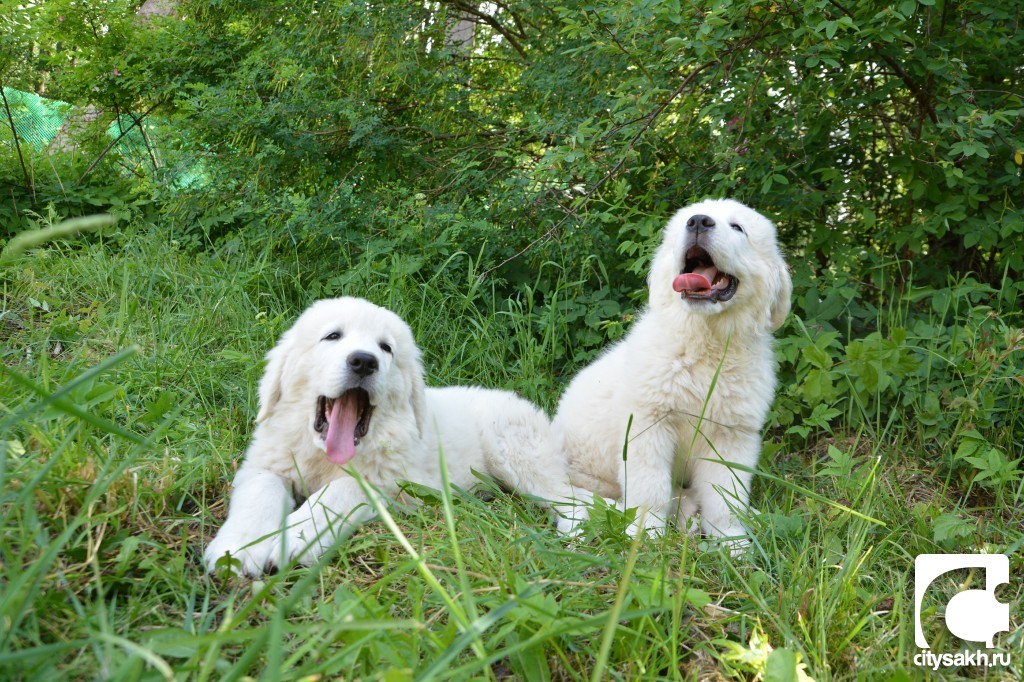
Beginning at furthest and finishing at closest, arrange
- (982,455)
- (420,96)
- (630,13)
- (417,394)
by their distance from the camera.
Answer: (420,96), (630,13), (982,455), (417,394)

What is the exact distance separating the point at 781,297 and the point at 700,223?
57cm

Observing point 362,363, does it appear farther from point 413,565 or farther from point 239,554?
point 413,565

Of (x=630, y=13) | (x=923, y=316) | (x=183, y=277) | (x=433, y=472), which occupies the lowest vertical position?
(x=433, y=472)

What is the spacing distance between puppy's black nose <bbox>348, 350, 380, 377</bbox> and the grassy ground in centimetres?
51

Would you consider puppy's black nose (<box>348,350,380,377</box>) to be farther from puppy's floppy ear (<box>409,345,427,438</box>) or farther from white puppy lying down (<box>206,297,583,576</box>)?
puppy's floppy ear (<box>409,345,427,438</box>)

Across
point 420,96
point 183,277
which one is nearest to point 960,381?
point 420,96

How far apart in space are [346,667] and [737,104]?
3586 millimetres

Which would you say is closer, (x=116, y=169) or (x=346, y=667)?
→ (x=346, y=667)

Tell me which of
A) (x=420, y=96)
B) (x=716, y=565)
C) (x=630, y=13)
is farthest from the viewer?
(x=420, y=96)

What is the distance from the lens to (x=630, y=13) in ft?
12.3

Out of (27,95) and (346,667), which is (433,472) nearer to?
(346,667)

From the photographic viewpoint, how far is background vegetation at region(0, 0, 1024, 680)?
198 cm

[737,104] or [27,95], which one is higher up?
[27,95]

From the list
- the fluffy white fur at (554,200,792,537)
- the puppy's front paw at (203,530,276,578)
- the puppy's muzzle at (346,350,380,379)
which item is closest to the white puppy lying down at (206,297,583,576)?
the puppy's muzzle at (346,350,380,379)
